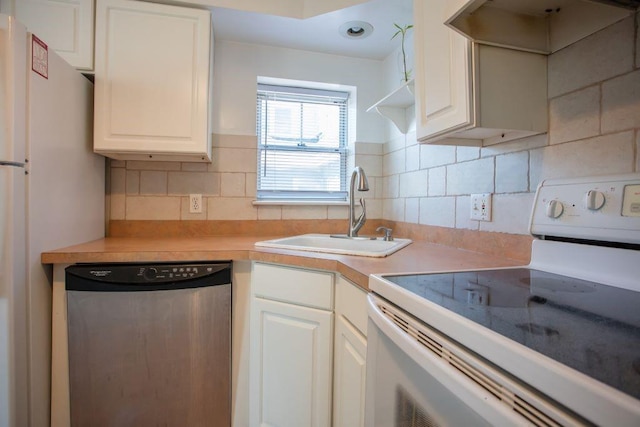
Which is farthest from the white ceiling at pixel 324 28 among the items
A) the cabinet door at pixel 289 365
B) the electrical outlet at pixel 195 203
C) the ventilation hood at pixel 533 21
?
the cabinet door at pixel 289 365

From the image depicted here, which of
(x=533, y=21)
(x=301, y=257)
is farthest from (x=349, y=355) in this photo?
(x=533, y=21)

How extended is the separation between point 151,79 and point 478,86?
1.43 metres

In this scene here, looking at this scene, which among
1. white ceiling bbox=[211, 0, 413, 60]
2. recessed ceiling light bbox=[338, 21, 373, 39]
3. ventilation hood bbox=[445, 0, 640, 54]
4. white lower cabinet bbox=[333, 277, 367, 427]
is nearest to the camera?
ventilation hood bbox=[445, 0, 640, 54]

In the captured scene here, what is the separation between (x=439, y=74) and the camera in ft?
3.35

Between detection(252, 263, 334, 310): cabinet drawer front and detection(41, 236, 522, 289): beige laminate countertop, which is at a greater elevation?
detection(41, 236, 522, 289): beige laminate countertop

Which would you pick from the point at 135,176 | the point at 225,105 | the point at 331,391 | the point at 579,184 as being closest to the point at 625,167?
the point at 579,184

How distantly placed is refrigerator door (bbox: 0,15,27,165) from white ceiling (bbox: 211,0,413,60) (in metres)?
0.83

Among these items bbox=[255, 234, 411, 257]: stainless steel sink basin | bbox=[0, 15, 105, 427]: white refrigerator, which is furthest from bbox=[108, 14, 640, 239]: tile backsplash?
bbox=[0, 15, 105, 427]: white refrigerator

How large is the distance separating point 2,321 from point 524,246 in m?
1.75

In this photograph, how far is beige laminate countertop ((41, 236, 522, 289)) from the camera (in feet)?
3.20

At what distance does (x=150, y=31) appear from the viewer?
1463 millimetres

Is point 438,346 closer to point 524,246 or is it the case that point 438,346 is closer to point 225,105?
point 524,246

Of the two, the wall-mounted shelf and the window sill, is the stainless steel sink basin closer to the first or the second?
the window sill

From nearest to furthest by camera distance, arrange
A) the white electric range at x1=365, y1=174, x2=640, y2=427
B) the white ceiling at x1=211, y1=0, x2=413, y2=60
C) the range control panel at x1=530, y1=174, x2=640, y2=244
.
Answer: the white electric range at x1=365, y1=174, x2=640, y2=427 → the range control panel at x1=530, y1=174, x2=640, y2=244 → the white ceiling at x1=211, y1=0, x2=413, y2=60
